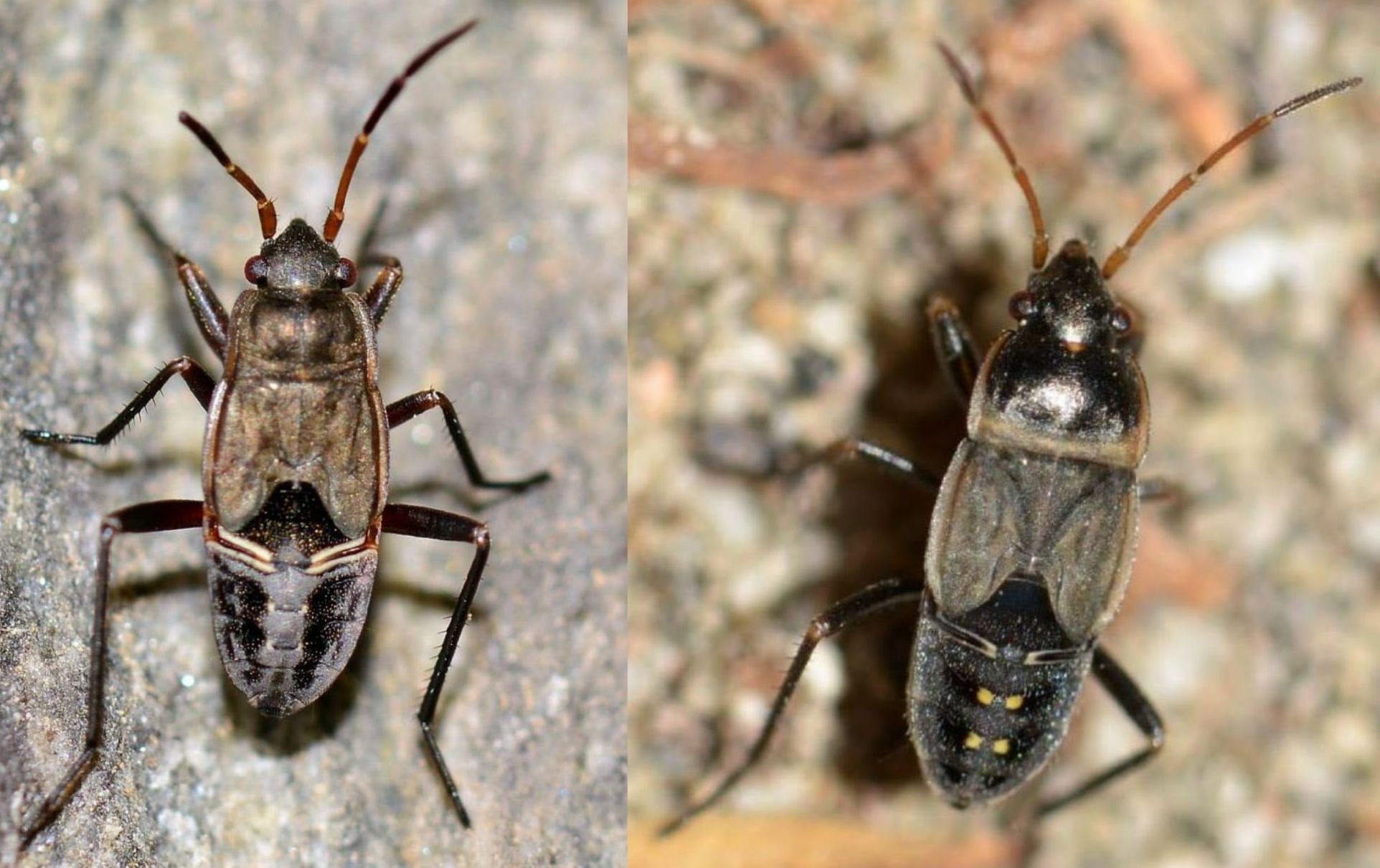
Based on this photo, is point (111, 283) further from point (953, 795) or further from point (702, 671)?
point (953, 795)

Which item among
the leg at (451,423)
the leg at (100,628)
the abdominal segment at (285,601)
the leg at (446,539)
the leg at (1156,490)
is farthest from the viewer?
the leg at (1156,490)

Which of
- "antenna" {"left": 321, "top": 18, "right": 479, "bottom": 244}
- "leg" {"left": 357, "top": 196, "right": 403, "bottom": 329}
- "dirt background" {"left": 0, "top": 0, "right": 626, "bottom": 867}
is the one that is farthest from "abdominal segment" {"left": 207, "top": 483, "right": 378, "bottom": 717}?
"antenna" {"left": 321, "top": 18, "right": 479, "bottom": 244}

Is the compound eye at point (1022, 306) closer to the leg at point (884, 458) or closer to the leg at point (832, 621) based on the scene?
the leg at point (884, 458)

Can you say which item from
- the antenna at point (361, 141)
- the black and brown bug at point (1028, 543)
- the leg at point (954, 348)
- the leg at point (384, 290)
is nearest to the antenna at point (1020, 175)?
the black and brown bug at point (1028, 543)

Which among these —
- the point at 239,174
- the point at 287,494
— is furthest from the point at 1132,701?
the point at 239,174

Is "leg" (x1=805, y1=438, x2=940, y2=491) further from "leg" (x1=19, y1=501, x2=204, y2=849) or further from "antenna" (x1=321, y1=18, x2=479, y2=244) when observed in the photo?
"leg" (x1=19, y1=501, x2=204, y2=849)
